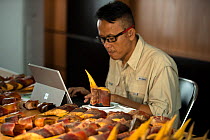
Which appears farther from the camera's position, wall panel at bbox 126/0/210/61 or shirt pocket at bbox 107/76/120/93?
wall panel at bbox 126/0/210/61

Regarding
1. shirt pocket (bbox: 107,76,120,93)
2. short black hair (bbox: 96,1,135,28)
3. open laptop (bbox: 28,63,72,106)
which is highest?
short black hair (bbox: 96,1,135,28)

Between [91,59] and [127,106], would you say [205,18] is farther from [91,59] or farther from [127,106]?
[91,59]

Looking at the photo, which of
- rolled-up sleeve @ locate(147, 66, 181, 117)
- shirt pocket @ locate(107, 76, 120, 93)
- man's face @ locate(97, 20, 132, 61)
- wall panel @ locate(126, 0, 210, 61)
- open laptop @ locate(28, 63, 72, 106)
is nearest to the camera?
open laptop @ locate(28, 63, 72, 106)

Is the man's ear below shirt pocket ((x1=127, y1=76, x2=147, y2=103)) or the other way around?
the other way around

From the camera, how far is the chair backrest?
3096 mm

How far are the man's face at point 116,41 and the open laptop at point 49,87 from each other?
0.57 metres

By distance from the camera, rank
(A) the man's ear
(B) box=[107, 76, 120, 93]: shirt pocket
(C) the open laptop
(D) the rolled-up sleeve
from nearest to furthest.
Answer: (C) the open laptop, (D) the rolled-up sleeve, (A) the man's ear, (B) box=[107, 76, 120, 93]: shirt pocket

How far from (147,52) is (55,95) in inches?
35.7

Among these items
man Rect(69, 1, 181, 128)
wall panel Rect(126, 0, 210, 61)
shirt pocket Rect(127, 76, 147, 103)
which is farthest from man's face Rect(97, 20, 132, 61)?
wall panel Rect(126, 0, 210, 61)

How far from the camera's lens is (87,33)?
20.0 ft

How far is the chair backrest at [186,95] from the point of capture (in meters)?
3.10

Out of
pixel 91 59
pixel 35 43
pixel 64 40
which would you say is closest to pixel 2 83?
pixel 91 59

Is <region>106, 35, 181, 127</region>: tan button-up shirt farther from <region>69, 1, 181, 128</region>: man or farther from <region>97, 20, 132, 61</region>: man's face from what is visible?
<region>97, 20, 132, 61</region>: man's face

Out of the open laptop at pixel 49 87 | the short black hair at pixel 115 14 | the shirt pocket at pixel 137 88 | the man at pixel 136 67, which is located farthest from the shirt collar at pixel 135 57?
the open laptop at pixel 49 87
